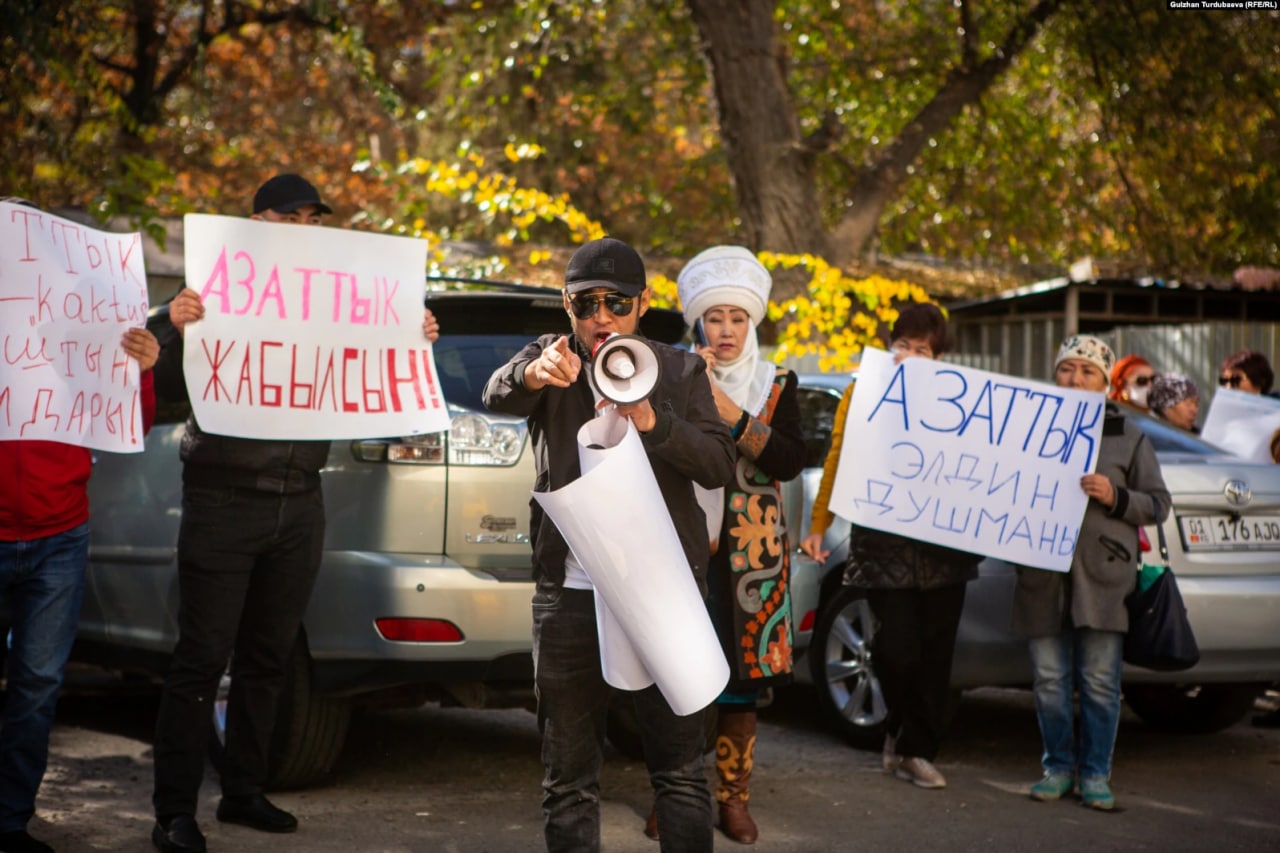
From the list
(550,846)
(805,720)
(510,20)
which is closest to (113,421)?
(550,846)

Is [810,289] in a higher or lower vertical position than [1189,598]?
higher

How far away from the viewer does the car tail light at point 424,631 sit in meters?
5.04

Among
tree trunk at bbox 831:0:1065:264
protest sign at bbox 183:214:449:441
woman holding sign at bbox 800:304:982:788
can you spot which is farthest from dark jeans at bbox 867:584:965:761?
tree trunk at bbox 831:0:1065:264

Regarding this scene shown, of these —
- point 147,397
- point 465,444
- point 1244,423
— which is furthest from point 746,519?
point 1244,423

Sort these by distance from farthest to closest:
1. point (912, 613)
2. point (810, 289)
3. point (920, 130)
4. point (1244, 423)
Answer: point (920, 130)
point (810, 289)
point (1244, 423)
point (912, 613)

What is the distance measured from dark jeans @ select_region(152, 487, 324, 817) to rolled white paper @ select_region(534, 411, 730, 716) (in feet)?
5.89

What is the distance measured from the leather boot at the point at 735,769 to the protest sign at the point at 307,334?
137cm

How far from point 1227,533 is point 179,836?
160 inches

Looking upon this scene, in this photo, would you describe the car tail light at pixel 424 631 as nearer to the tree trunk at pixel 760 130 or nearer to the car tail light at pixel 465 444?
the car tail light at pixel 465 444

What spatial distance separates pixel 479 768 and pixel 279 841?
138 cm

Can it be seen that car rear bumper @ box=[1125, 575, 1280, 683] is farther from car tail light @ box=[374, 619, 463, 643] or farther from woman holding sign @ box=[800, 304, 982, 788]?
car tail light @ box=[374, 619, 463, 643]

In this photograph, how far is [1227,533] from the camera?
605cm

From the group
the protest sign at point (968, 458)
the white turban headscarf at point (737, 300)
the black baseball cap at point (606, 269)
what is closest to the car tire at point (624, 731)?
the protest sign at point (968, 458)

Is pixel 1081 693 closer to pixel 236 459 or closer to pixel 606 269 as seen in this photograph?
pixel 606 269
